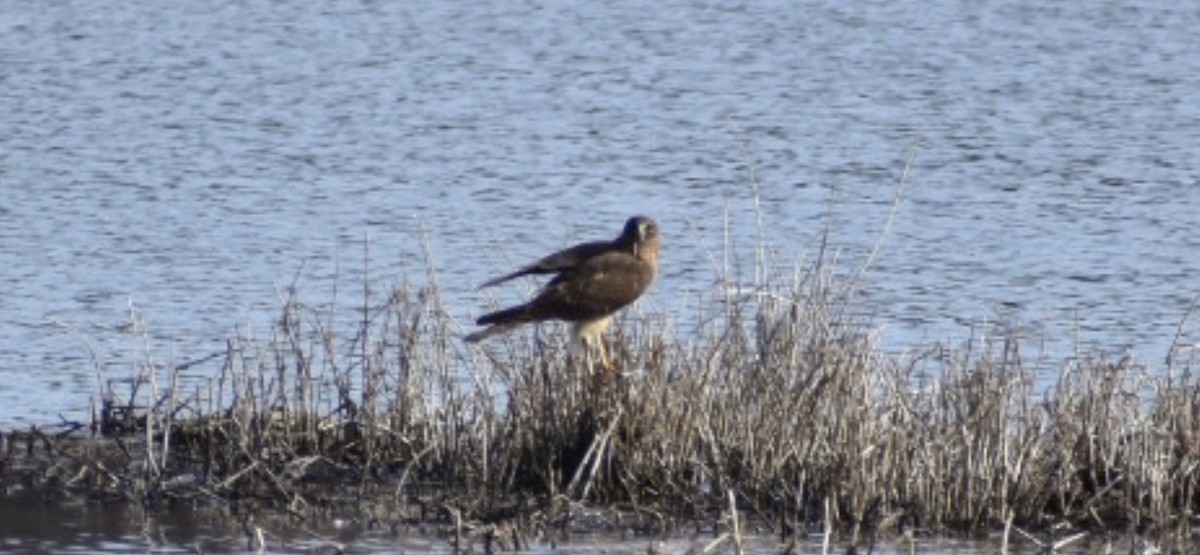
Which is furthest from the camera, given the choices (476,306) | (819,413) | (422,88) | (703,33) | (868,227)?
(703,33)

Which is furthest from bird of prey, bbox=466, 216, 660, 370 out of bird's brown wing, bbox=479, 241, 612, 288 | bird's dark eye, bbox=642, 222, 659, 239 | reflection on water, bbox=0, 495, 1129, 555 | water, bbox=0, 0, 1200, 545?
reflection on water, bbox=0, 495, 1129, 555

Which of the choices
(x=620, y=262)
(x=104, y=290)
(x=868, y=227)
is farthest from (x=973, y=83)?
(x=620, y=262)

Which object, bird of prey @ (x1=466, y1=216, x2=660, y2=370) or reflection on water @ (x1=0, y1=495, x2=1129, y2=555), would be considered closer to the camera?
reflection on water @ (x1=0, y1=495, x2=1129, y2=555)

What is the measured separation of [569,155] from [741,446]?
1230 cm

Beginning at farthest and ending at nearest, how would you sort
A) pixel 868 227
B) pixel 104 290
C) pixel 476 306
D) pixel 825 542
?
pixel 868 227
pixel 104 290
pixel 476 306
pixel 825 542

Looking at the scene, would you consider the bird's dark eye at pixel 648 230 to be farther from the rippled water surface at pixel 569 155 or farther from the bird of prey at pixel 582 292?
the rippled water surface at pixel 569 155

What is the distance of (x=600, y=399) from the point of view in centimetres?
1081

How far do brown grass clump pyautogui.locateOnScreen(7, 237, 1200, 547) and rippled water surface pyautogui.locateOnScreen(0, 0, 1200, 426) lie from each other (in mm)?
1253

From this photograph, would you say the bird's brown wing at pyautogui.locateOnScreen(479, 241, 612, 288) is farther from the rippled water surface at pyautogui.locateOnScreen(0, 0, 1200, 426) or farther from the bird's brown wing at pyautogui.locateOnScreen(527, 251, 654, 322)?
the rippled water surface at pyautogui.locateOnScreen(0, 0, 1200, 426)

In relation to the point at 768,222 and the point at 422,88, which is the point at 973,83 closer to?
the point at 422,88

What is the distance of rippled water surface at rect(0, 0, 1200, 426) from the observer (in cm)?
1648

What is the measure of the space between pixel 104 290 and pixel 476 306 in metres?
2.63

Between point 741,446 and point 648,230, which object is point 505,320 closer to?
point 648,230

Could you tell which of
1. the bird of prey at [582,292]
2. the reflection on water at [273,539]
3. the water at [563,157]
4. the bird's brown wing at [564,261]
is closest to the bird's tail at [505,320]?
the bird of prey at [582,292]
